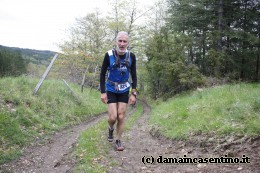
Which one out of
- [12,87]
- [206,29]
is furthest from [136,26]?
[12,87]

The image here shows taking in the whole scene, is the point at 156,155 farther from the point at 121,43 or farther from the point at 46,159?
the point at 121,43

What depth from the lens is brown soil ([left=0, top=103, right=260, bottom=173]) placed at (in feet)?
15.6

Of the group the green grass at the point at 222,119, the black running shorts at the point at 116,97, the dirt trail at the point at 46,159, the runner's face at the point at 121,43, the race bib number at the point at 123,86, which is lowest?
the dirt trail at the point at 46,159

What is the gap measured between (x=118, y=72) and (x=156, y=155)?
2181 mm

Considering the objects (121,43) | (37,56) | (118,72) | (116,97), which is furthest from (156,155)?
(37,56)

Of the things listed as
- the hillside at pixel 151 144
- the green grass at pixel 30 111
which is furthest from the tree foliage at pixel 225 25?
the hillside at pixel 151 144

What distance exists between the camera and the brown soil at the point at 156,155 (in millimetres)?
4742

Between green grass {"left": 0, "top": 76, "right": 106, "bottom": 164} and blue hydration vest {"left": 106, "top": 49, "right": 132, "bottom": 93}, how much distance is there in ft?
9.16

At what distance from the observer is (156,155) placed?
5.91m

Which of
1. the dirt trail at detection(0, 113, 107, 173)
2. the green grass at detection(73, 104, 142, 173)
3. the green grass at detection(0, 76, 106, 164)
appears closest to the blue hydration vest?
the green grass at detection(73, 104, 142, 173)

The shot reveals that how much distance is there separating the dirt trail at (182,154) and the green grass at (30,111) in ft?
8.53

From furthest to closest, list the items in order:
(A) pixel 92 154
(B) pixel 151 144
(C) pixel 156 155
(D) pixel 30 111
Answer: (D) pixel 30 111 < (B) pixel 151 144 < (C) pixel 156 155 < (A) pixel 92 154

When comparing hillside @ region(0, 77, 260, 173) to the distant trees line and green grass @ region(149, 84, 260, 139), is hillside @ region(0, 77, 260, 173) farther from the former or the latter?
the distant trees line

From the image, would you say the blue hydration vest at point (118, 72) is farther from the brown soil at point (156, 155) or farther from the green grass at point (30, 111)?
the green grass at point (30, 111)
